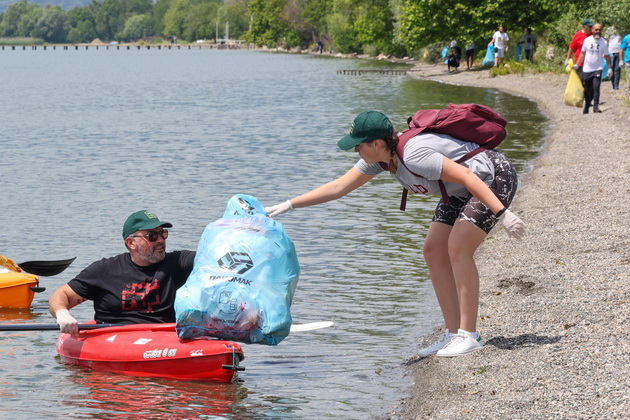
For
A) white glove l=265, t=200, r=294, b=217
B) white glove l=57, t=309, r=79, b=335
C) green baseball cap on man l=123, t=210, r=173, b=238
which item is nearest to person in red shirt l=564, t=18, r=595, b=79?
white glove l=265, t=200, r=294, b=217

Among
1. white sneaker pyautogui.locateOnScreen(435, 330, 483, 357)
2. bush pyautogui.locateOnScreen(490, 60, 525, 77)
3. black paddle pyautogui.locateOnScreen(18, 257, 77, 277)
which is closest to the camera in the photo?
white sneaker pyautogui.locateOnScreen(435, 330, 483, 357)

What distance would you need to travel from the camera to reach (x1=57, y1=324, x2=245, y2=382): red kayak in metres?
6.98

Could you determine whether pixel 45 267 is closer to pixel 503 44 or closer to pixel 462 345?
pixel 462 345

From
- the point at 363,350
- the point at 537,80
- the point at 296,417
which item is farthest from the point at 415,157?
the point at 537,80

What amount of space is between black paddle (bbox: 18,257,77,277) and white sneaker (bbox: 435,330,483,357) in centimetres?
494

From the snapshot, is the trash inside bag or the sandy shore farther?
the trash inside bag

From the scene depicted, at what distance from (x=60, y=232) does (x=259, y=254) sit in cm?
802

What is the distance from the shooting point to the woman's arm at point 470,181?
20.0 feet

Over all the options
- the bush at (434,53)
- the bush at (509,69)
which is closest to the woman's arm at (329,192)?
the bush at (509,69)

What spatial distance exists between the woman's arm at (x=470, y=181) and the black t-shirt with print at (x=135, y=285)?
2134 millimetres

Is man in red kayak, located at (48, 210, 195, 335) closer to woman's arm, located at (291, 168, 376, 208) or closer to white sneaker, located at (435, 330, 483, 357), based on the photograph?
woman's arm, located at (291, 168, 376, 208)

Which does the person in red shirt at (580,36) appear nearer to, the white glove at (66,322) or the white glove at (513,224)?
the white glove at (513,224)

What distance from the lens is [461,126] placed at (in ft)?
20.7

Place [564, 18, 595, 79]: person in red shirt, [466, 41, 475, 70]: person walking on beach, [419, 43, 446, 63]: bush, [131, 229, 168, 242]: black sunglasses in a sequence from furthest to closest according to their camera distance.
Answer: [419, 43, 446, 63]: bush < [466, 41, 475, 70]: person walking on beach < [564, 18, 595, 79]: person in red shirt < [131, 229, 168, 242]: black sunglasses
